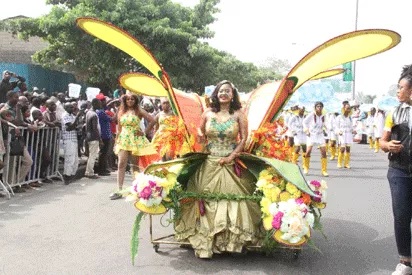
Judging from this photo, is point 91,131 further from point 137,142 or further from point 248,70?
point 248,70

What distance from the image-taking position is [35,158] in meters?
10.2

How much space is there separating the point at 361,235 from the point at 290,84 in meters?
2.17

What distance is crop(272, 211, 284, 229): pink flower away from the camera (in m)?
5.00

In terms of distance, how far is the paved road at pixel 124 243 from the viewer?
523cm

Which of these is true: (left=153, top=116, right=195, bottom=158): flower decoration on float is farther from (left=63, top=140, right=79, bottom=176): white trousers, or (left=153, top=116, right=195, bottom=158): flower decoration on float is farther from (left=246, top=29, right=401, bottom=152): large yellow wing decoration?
(left=63, top=140, right=79, bottom=176): white trousers

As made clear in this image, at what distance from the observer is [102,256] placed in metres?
5.59

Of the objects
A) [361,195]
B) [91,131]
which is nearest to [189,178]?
[361,195]

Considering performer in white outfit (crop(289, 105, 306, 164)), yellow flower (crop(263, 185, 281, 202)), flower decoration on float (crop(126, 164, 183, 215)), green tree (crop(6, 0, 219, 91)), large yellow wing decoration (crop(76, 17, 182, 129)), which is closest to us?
yellow flower (crop(263, 185, 281, 202))

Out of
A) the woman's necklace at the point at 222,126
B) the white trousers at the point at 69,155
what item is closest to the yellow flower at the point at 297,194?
the woman's necklace at the point at 222,126

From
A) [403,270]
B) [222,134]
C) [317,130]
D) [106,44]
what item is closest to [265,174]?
[222,134]

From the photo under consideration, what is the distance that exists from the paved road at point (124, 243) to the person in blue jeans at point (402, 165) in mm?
429

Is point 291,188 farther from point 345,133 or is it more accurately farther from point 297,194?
point 345,133

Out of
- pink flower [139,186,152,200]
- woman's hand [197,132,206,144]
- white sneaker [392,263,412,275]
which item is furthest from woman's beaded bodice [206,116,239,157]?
white sneaker [392,263,412,275]

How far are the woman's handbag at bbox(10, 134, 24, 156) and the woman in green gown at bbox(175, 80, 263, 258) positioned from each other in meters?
4.44
